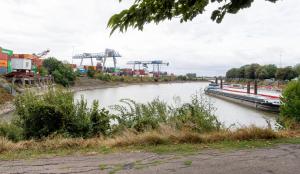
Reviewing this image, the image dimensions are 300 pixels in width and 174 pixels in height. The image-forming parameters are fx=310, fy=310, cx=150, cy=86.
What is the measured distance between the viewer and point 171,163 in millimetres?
4707

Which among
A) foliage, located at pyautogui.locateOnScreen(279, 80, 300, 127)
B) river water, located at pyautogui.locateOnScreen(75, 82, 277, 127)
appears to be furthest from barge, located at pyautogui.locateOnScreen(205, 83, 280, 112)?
foliage, located at pyautogui.locateOnScreen(279, 80, 300, 127)

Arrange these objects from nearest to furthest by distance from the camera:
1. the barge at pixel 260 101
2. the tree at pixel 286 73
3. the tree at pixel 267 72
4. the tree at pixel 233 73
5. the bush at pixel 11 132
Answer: the bush at pixel 11 132
the barge at pixel 260 101
the tree at pixel 286 73
the tree at pixel 267 72
the tree at pixel 233 73

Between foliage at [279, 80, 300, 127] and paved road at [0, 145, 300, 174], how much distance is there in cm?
581

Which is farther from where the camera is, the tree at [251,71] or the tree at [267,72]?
the tree at [251,71]

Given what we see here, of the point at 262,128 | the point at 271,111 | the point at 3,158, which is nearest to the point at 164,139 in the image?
the point at 262,128

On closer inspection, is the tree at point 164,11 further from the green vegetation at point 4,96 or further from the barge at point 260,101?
the green vegetation at point 4,96

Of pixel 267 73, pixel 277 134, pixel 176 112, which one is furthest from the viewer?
pixel 267 73

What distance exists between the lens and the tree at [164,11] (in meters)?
2.61

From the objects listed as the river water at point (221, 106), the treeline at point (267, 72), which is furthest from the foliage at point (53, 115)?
the treeline at point (267, 72)

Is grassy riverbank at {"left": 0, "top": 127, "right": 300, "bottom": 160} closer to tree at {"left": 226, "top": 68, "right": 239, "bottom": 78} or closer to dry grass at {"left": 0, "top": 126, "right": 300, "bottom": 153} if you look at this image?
dry grass at {"left": 0, "top": 126, "right": 300, "bottom": 153}

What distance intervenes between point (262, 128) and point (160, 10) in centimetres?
509

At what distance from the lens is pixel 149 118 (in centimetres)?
805

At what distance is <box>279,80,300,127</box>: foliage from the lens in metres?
10.8

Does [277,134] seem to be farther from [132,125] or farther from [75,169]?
[75,169]
